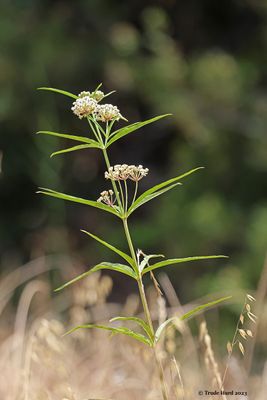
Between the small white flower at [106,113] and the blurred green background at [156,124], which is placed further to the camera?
the blurred green background at [156,124]

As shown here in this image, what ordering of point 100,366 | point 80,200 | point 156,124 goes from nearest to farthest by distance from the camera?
point 80,200 → point 100,366 → point 156,124

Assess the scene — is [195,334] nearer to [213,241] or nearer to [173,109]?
[213,241]

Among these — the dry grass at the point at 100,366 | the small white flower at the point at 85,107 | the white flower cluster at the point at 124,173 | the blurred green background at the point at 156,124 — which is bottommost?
the dry grass at the point at 100,366

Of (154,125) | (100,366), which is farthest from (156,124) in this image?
(100,366)

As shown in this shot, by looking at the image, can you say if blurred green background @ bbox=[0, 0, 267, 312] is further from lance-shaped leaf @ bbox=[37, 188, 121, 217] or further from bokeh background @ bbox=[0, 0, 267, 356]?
lance-shaped leaf @ bbox=[37, 188, 121, 217]

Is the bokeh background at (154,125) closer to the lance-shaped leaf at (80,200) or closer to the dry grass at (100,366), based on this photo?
the dry grass at (100,366)

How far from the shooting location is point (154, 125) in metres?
3.72

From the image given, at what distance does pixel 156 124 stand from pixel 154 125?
9cm

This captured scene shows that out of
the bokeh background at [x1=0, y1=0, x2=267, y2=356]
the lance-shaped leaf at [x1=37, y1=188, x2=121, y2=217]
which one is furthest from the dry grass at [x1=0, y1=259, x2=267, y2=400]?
the bokeh background at [x1=0, y1=0, x2=267, y2=356]

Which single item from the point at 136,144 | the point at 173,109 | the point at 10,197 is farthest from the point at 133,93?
the point at 10,197

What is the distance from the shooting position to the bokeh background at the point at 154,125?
2.90m

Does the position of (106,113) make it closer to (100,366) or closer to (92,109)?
(92,109)

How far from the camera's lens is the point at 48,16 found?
3.46 m

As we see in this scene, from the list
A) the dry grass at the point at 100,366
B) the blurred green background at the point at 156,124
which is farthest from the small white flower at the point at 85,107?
the blurred green background at the point at 156,124
